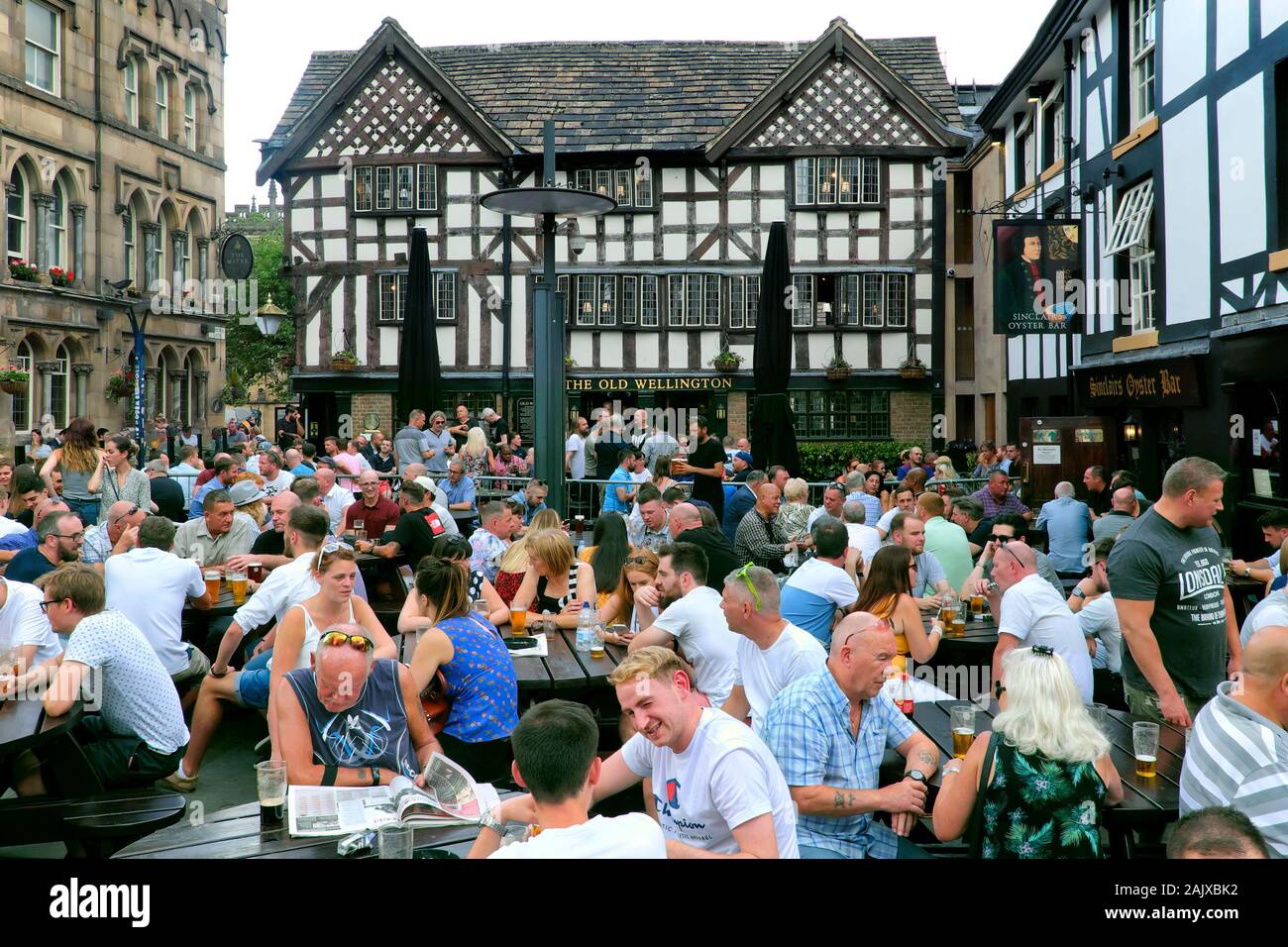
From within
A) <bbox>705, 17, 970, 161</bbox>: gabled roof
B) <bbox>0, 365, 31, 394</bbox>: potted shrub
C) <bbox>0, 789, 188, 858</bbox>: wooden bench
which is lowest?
<bbox>0, 789, 188, 858</bbox>: wooden bench

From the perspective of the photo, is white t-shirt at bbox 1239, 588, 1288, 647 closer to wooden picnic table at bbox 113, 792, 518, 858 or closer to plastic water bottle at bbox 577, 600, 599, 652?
plastic water bottle at bbox 577, 600, 599, 652

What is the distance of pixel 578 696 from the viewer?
19.0ft

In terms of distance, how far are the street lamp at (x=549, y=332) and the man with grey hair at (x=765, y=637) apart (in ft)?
15.7

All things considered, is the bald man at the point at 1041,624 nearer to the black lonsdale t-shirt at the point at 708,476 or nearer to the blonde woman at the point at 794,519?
the blonde woman at the point at 794,519

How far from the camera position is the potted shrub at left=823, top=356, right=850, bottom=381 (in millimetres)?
25453

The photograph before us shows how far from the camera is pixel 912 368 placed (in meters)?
25.4

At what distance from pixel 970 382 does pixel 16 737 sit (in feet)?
81.2

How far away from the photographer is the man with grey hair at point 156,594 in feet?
20.1

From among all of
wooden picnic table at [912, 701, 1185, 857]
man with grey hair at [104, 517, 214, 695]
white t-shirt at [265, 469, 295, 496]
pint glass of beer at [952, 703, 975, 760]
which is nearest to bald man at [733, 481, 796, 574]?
wooden picnic table at [912, 701, 1185, 857]

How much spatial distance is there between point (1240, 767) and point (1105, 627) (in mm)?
3218

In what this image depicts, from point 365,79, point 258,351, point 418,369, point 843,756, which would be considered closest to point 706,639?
point 843,756

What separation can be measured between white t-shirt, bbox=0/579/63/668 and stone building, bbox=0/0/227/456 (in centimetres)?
1528

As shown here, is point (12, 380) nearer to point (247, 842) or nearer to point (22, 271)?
point (22, 271)

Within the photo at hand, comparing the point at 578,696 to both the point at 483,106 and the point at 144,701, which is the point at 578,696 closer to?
the point at 144,701
